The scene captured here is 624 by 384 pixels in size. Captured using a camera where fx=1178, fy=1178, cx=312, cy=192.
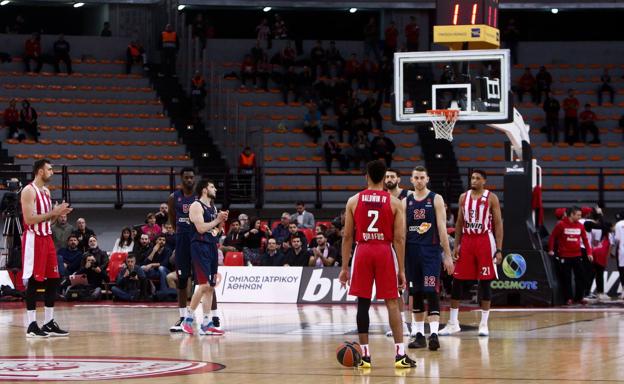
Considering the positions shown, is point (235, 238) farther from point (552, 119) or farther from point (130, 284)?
point (552, 119)

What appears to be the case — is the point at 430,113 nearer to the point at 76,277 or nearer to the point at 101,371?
the point at 76,277

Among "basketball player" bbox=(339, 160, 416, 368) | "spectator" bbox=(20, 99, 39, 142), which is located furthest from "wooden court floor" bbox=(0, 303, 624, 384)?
"spectator" bbox=(20, 99, 39, 142)

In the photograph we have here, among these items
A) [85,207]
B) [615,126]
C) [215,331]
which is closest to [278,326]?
[215,331]

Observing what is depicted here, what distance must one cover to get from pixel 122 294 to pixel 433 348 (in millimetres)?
11204

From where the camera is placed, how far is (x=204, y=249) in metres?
14.9

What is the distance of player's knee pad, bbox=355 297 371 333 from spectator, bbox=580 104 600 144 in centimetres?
2365

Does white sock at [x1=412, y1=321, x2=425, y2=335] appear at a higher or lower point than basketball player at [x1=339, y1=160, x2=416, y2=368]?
lower

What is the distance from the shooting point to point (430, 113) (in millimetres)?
20312

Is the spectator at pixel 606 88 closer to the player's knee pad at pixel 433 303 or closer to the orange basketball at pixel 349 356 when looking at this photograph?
the player's knee pad at pixel 433 303

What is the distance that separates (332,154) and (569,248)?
1150cm

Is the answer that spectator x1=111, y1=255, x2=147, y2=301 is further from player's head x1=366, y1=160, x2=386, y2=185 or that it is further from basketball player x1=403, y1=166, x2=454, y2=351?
player's head x1=366, y1=160, x2=386, y2=185

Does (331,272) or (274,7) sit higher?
(274,7)

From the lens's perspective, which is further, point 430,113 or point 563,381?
point 430,113

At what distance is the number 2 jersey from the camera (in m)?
11.3
